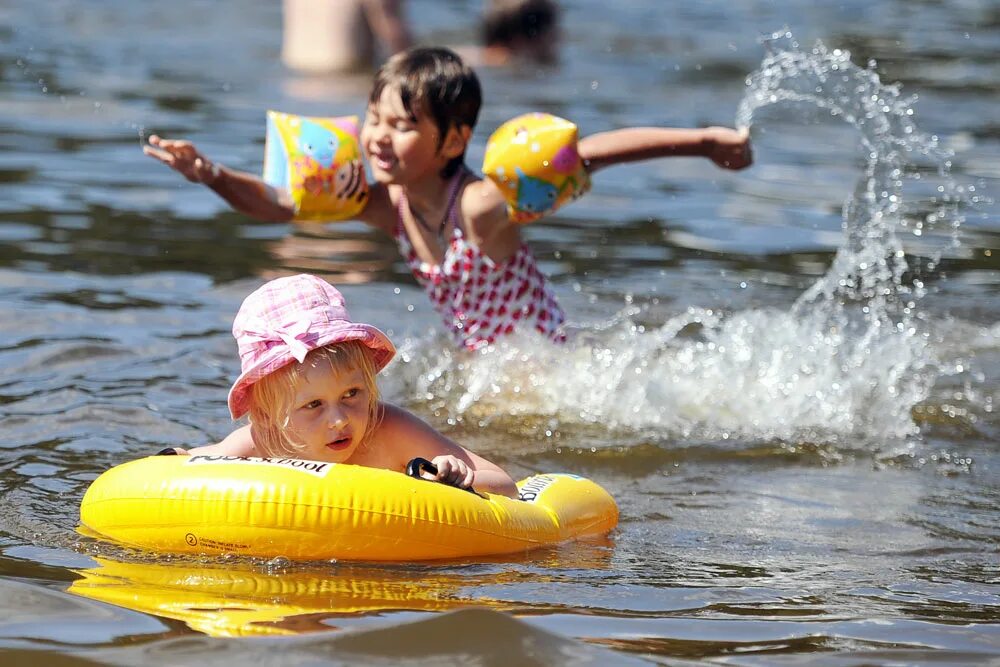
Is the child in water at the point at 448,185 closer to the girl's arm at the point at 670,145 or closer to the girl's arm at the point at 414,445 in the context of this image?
the girl's arm at the point at 670,145

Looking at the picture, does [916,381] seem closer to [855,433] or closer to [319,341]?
[855,433]

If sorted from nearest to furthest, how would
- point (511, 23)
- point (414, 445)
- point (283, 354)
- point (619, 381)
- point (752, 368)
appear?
point (283, 354) < point (414, 445) < point (619, 381) < point (752, 368) < point (511, 23)

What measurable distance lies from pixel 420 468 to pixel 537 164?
5.77ft

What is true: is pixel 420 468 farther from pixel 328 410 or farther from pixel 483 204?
pixel 483 204

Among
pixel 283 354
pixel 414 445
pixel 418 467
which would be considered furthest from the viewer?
pixel 414 445

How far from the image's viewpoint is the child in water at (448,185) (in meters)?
5.42

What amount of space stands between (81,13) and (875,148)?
39.0 ft

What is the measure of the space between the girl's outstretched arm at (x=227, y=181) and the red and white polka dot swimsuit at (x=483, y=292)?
51cm

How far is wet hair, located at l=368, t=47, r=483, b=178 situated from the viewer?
5469 mm

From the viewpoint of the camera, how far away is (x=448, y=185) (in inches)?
233

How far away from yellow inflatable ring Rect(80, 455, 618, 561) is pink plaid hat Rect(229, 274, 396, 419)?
9.7 inches

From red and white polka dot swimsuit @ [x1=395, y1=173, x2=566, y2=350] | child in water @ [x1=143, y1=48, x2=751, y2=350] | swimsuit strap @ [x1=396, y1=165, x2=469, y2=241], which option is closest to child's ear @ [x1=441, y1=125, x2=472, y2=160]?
child in water @ [x1=143, y1=48, x2=751, y2=350]

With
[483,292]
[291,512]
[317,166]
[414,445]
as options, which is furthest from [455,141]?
[291,512]

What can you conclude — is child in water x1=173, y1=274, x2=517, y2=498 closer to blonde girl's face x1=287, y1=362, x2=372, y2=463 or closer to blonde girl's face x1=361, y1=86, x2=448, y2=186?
blonde girl's face x1=287, y1=362, x2=372, y2=463
